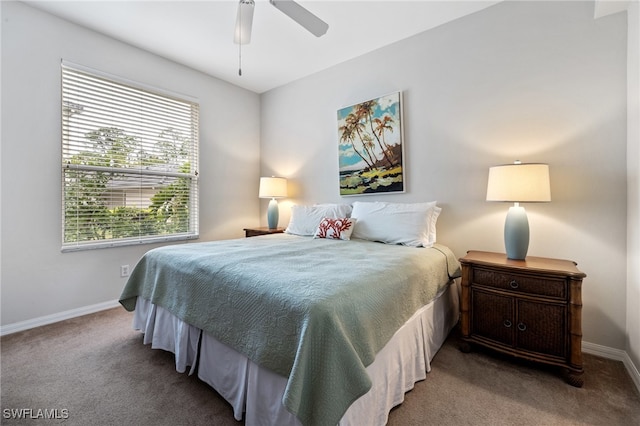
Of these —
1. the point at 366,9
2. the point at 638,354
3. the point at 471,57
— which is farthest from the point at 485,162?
the point at 366,9

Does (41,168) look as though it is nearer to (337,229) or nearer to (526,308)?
(337,229)

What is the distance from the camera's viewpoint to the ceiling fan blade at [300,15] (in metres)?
1.67

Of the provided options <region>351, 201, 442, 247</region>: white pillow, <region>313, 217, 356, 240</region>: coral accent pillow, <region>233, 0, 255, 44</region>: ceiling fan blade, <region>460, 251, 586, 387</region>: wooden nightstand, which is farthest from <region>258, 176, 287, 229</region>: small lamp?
<region>460, 251, 586, 387</region>: wooden nightstand

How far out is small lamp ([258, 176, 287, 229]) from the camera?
3.56m

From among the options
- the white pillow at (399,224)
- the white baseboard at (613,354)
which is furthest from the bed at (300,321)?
the white baseboard at (613,354)

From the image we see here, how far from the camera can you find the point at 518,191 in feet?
5.91

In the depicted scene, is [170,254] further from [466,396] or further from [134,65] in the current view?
[134,65]

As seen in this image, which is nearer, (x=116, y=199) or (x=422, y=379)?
(x=422, y=379)

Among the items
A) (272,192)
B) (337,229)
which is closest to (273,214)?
(272,192)

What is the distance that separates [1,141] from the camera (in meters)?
2.15

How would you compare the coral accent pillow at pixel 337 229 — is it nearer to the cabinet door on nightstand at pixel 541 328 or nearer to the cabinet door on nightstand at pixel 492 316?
the cabinet door on nightstand at pixel 492 316

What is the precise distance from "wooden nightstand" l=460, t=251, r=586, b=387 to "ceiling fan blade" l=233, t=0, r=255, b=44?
7.51ft

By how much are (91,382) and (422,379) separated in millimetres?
1969

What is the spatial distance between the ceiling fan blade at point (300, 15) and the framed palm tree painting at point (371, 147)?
44.4 inches
